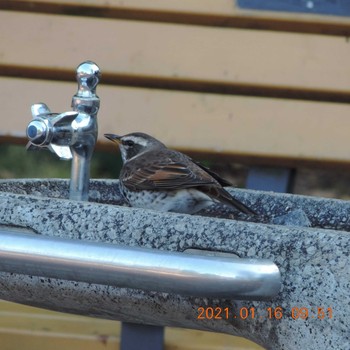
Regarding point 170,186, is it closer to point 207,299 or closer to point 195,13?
point 207,299

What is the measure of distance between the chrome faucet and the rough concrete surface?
0.26m

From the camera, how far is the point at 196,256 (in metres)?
1.54

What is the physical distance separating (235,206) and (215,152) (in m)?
1.33

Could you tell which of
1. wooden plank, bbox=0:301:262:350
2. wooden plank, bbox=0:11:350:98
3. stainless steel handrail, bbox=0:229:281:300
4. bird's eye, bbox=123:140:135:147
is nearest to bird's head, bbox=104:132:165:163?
bird's eye, bbox=123:140:135:147

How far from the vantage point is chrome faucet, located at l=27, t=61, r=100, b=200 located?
6.58ft

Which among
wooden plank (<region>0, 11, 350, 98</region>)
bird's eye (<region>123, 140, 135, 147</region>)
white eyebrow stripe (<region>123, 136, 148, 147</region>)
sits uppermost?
wooden plank (<region>0, 11, 350, 98</region>)

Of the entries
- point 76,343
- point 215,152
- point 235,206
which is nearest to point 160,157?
point 235,206

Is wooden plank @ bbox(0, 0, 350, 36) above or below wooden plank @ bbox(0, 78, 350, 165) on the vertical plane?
→ above

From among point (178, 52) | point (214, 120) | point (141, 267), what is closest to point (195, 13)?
point (178, 52)

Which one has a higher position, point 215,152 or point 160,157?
point 160,157

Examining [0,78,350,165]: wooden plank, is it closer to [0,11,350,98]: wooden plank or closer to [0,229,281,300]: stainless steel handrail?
[0,11,350,98]: wooden plank

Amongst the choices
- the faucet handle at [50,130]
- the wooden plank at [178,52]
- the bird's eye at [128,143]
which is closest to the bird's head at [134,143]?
the bird's eye at [128,143]

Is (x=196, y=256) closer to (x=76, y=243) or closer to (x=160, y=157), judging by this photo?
(x=76, y=243)

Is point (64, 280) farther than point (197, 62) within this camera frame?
No
